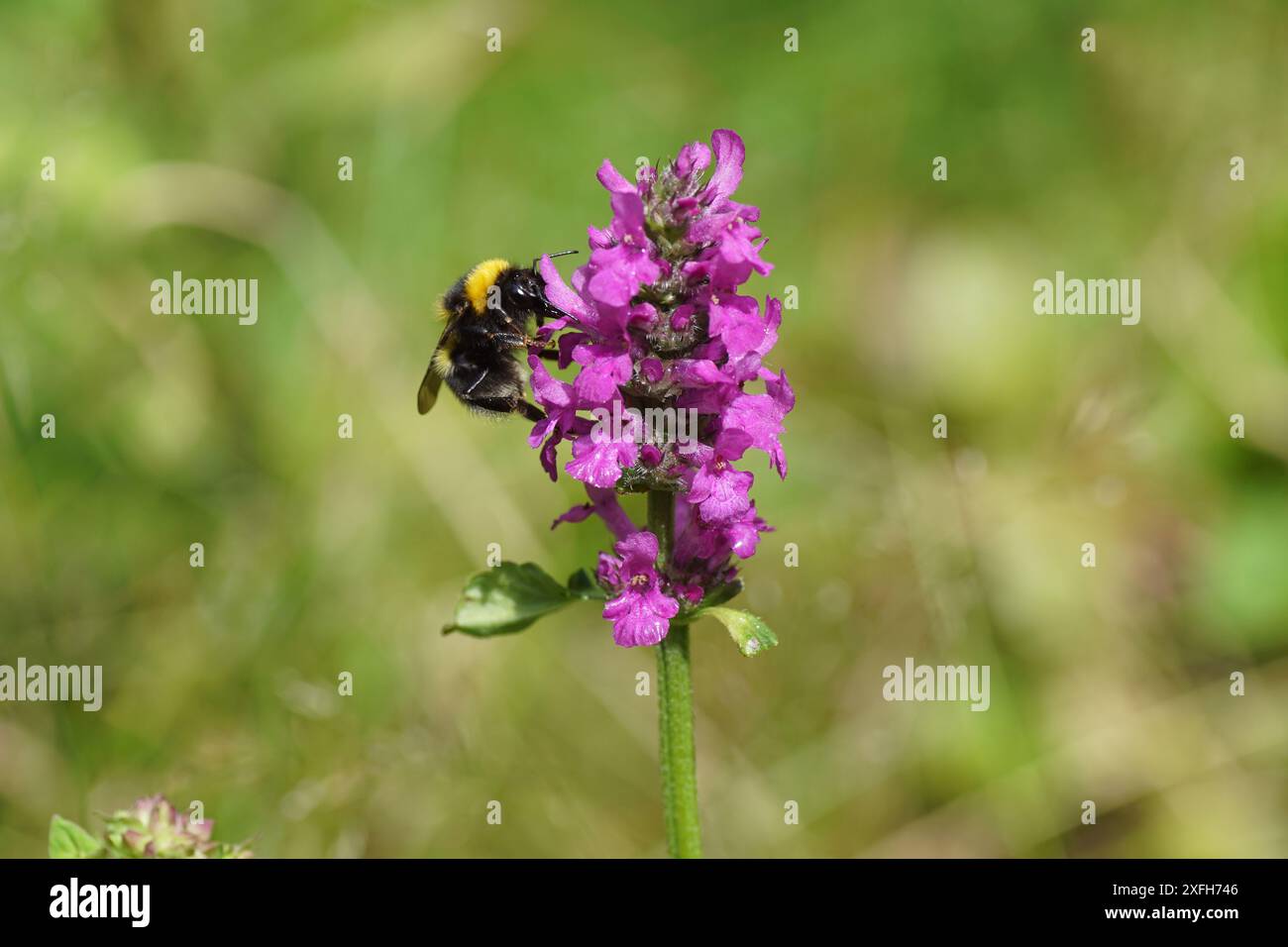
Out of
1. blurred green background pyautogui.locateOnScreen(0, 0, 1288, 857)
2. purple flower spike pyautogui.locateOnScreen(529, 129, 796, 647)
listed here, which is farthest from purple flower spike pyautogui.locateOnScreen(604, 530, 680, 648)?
blurred green background pyautogui.locateOnScreen(0, 0, 1288, 857)

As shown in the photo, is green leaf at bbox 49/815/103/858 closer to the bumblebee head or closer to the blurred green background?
the blurred green background

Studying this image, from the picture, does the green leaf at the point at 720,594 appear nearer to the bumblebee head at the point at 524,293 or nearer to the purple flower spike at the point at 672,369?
the purple flower spike at the point at 672,369

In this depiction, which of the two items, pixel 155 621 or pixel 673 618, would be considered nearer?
pixel 673 618

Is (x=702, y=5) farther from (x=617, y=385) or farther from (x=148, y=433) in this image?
(x=617, y=385)

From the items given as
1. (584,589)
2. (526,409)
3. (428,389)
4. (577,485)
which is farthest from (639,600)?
(577,485)

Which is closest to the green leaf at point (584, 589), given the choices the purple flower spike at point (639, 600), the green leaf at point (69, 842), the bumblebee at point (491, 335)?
the purple flower spike at point (639, 600)

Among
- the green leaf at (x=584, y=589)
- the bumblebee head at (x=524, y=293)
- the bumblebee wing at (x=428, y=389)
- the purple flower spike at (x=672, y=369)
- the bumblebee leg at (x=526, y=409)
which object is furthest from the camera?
the bumblebee wing at (x=428, y=389)

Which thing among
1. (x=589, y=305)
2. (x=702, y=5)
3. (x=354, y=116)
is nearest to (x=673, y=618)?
(x=589, y=305)
